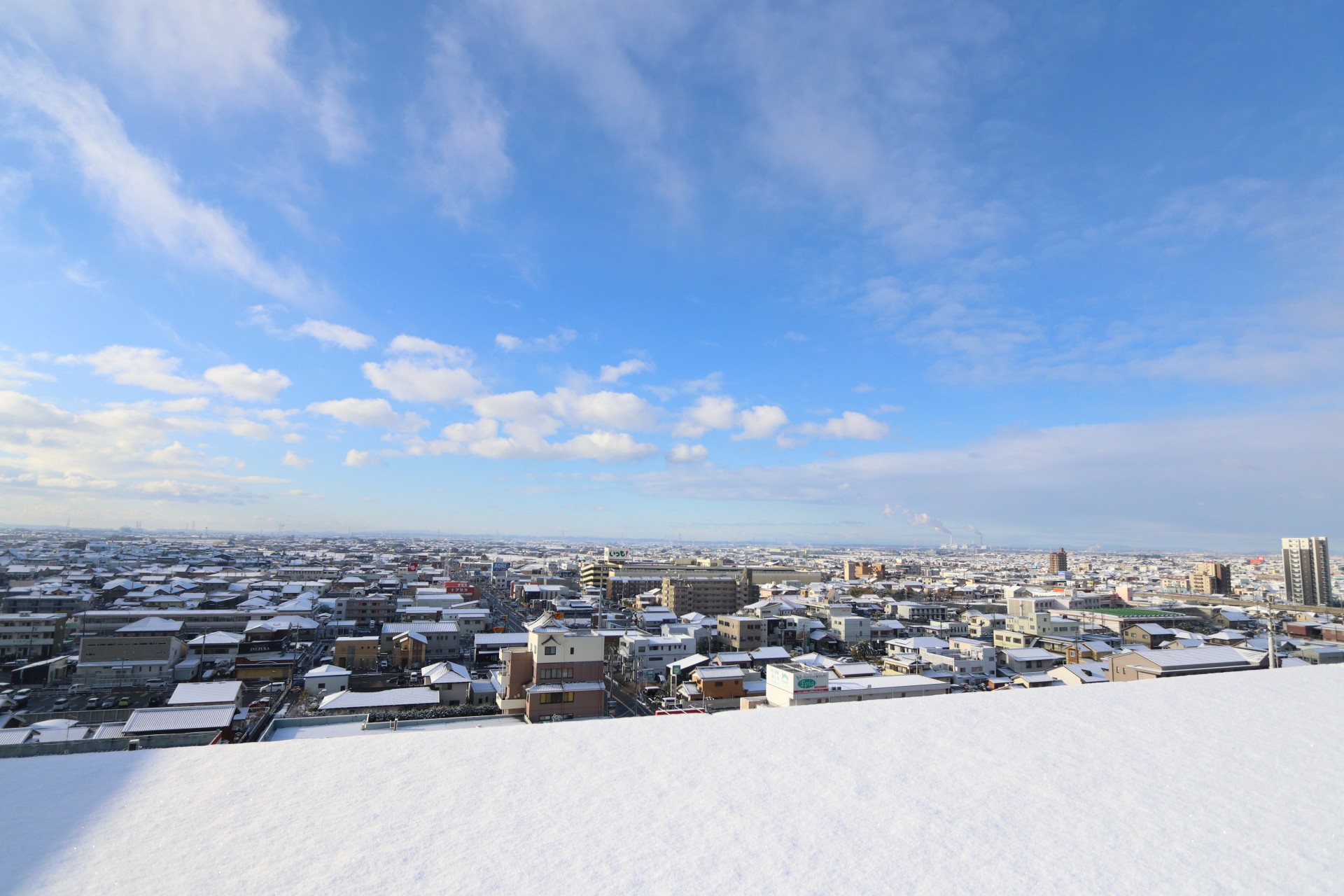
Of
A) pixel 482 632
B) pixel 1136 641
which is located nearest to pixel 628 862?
pixel 482 632

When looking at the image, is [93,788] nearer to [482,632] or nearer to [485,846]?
[485,846]

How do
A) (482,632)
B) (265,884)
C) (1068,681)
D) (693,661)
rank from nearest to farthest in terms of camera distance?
(265,884)
(1068,681)
(693,661)
(482,632)

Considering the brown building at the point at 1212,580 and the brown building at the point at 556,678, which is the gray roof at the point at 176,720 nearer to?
the brown building at the point at 556,678

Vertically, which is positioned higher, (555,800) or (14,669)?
(555,800)

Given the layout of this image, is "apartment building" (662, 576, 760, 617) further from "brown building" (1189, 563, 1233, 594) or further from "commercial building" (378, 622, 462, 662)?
"brown building" (1189, 563, 1233, 594)

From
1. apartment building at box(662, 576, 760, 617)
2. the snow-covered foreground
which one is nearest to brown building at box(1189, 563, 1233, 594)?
apartment building at box(662, 576, 760, 617)

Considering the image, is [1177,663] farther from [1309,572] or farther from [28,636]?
[1309,572]
